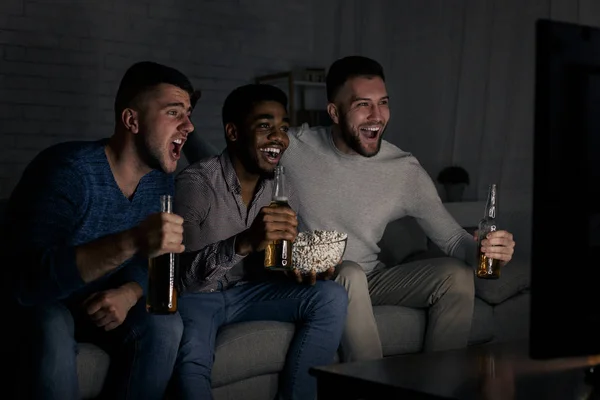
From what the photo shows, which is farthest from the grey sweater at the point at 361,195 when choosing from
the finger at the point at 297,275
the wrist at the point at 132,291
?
the wrist at the point at 132,291

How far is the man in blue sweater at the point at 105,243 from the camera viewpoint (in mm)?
1927

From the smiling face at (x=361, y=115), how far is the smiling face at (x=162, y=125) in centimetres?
Answer: 79

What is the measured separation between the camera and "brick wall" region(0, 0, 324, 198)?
514 centimetres

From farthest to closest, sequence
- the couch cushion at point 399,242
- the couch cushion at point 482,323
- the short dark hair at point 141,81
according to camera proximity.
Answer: the couch cushion at point 399,242 → the couch cushion at point 482,323 → the short dark hair at point 141,81

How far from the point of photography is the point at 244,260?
9.05 feet

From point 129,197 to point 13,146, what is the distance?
10.2 feet

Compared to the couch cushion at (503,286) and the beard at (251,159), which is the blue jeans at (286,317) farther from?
the couch cushion at (503,286)

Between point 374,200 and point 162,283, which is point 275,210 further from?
point 374,200

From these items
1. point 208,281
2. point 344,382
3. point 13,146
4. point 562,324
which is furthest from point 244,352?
point 13,146

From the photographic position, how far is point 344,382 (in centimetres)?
161

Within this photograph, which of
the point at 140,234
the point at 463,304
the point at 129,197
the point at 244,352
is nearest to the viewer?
the point at 140,234

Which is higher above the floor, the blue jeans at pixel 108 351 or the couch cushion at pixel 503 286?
the couch cushion at pixel 503 286

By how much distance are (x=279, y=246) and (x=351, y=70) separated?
3.16ft

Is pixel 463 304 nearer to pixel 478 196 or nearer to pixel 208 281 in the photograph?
pixel 208 281
